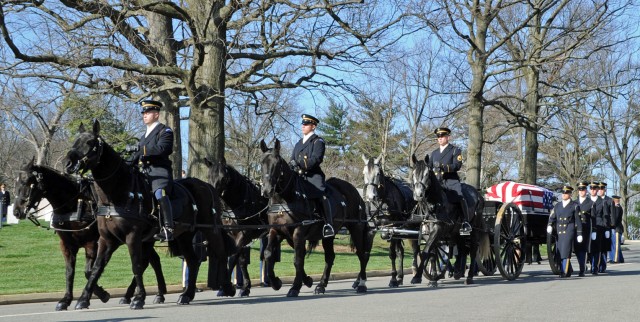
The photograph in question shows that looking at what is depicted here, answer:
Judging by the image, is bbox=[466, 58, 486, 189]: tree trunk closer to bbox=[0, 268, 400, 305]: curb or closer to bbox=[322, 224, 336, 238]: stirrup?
bbox=[0, 268, 400, 305]: curb

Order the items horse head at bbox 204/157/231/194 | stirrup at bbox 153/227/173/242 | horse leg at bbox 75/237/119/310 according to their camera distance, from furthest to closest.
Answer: horse head at bbox 204/157/231/194
stirrup at bbox 153/227/173/242
horse leg at bbox 75/237/119/310

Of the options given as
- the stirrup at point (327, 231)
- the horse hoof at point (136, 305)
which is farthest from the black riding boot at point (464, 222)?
the horse hoof at point (136, 305)

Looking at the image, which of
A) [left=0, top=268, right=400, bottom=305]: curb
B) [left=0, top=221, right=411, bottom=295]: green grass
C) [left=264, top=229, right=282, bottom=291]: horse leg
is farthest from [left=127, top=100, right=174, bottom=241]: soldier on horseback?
[left=0, top=221, right=411, bottom=295]: green grass

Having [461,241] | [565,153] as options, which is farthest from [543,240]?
[565,153]

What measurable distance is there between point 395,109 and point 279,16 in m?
24.8

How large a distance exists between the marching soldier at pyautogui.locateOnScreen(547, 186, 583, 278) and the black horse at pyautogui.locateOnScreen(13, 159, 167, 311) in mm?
10577

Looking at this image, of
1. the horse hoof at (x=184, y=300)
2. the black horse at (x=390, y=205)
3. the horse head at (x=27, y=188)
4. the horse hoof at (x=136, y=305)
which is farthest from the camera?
the black horse at (x=390, y=205)

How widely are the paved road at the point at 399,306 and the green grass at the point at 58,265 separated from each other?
2406 millimetres

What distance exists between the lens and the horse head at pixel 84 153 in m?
12.1

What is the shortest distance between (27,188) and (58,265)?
28.2 feet

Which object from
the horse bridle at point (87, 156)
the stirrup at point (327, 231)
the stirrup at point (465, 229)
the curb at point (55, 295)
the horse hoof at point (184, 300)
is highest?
the horse bridle at point (87, 156)

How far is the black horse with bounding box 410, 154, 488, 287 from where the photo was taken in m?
17.4

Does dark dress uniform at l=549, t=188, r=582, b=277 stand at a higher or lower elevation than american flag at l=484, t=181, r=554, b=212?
lower

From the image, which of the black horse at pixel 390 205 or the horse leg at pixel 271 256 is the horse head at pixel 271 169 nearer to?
the horse leg at pixel 271 256
